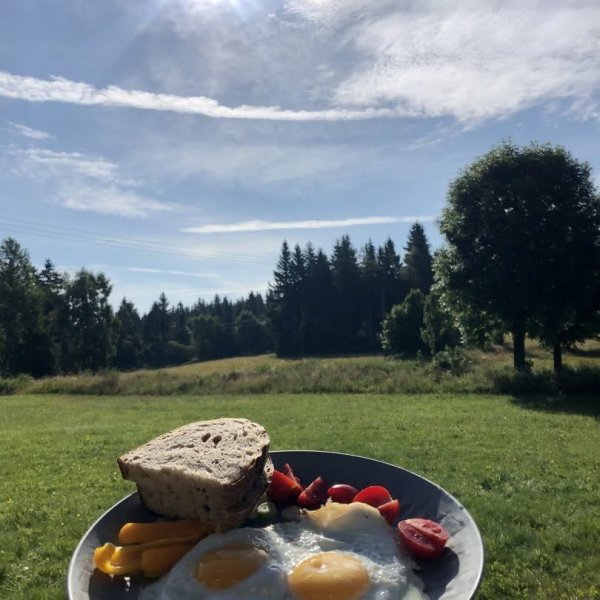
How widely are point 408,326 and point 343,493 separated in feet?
152

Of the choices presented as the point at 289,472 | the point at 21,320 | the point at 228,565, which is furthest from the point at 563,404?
the point at 21,320

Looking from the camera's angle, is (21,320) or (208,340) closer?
(21,320)

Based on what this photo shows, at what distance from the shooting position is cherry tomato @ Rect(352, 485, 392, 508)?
2596 millimetres

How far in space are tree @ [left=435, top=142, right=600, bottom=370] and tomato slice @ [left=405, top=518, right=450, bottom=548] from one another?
17.9m

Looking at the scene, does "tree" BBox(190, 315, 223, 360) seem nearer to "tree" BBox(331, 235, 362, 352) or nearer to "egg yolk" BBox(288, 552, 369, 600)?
"tree" BBox(331, 235, 362, 352)

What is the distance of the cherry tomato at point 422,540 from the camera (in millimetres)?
2186

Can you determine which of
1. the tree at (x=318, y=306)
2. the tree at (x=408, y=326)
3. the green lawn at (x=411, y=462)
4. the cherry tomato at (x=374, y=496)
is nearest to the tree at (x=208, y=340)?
the tree at (x=318, y=306)

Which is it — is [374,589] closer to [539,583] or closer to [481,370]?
[539,583]

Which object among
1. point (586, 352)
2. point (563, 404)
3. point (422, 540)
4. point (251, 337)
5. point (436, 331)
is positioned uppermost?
point (436, 331)

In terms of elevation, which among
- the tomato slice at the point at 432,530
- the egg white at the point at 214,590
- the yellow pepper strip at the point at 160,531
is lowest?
the egg white at the point at 214,590

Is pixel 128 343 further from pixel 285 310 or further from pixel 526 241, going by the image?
pixel 526 241

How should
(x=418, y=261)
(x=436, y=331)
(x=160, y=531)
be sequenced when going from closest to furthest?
(x=160, y=531)
(x=436, y=331)
(x=418, y=261)

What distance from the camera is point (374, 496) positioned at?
2615mm

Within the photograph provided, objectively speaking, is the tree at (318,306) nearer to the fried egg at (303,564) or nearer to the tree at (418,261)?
the tree at (418,261)
